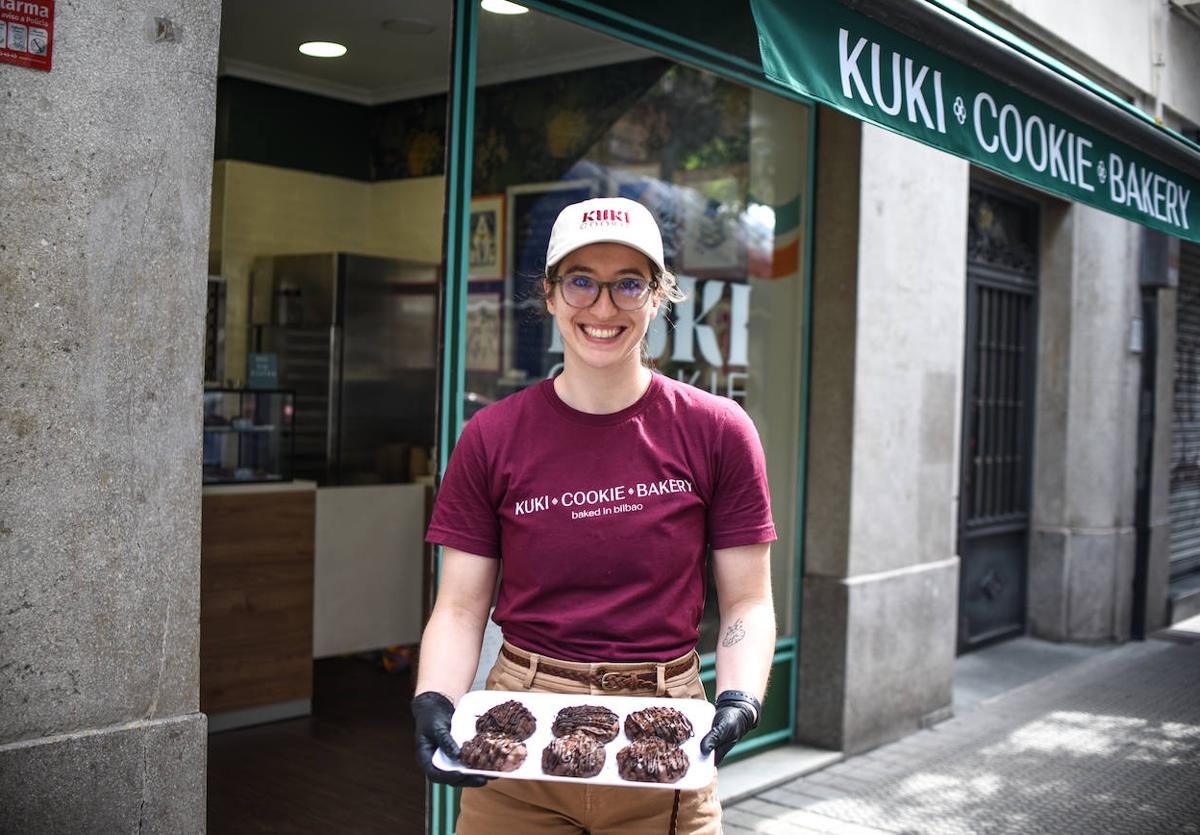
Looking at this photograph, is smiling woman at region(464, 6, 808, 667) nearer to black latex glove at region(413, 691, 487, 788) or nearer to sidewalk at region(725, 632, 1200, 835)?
sidewalk at region(725, 632, 1200, 835)

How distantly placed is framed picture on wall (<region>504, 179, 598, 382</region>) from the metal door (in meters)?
3.99

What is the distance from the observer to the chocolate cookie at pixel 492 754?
6.86 feet

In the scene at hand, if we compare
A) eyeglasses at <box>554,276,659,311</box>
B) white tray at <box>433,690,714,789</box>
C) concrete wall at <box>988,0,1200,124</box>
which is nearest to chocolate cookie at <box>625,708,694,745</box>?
white tray at <box>433,690,714,789</box>

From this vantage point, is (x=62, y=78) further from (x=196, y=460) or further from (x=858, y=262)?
(x=858, y=262)

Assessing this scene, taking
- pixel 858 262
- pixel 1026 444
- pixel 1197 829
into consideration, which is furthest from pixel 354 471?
pixel 1197 829

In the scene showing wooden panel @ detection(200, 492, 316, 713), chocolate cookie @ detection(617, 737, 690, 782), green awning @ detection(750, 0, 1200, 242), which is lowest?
wooden panel @ detection(200, 492, 316, 713)

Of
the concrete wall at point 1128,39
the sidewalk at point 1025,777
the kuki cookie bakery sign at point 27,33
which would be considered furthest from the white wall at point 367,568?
the concrete wall at point 1128,39

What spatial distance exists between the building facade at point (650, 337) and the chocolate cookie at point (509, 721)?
1.14 metres

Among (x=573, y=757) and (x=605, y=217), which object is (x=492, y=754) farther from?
(x=605, y=217)

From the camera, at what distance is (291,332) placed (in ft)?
29.6

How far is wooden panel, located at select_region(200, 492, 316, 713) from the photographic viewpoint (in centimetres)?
600

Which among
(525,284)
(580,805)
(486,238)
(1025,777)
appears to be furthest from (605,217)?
(1025,777)

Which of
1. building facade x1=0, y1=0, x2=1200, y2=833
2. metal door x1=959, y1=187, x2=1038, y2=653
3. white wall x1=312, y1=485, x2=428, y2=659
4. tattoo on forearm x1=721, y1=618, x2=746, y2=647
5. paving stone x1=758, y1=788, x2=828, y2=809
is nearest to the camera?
tattoo on forearm x1=721, y1=618, x2=746, y2=647

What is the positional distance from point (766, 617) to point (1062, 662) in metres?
6.87
